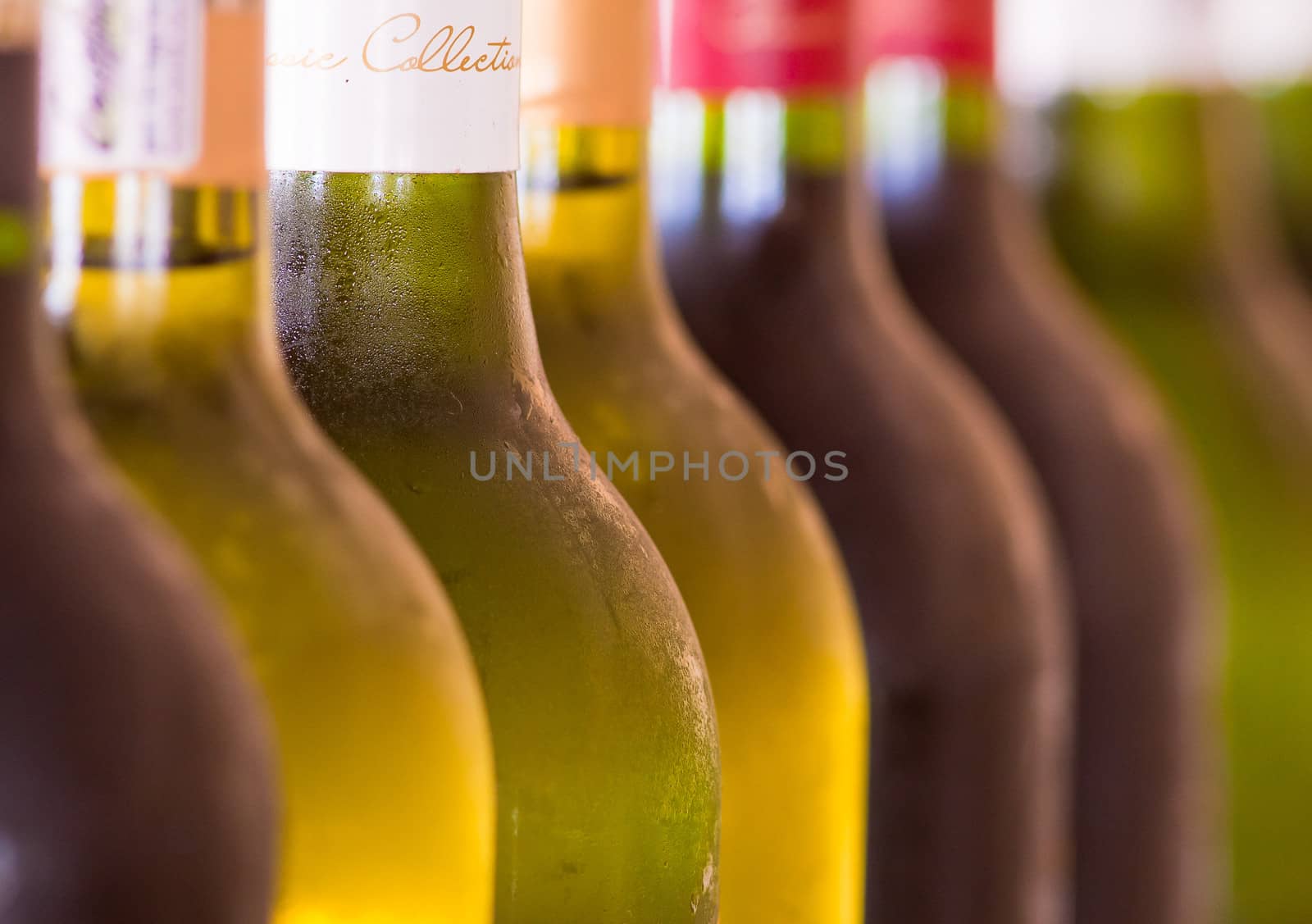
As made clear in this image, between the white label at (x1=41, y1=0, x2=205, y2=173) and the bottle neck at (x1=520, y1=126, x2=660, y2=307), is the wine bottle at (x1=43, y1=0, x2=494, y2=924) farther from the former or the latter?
the bottle neck at (x1=520, y1=126, x2=660, y2=307)

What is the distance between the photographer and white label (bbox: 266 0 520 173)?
29cm

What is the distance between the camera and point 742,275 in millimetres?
451

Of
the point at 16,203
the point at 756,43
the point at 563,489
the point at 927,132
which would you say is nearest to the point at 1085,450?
the point at 927,132

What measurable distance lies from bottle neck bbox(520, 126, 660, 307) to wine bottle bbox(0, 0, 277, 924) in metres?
0.17

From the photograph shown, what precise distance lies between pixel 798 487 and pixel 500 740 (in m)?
0.12

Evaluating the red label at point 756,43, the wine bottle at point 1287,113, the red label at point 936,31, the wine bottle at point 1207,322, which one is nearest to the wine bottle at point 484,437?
the red label at point 756,43

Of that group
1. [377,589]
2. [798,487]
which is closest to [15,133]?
[377,589]

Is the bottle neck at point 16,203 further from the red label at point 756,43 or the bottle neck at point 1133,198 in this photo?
the bottle neck at point 1133,198

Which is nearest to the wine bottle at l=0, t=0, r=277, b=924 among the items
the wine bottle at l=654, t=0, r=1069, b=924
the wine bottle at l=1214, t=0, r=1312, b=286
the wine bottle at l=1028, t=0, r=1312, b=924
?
the wine bottle at l=654, t=0, r=1069, b=924

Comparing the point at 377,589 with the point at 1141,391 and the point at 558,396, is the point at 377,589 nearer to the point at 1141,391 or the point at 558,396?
the point at 558,396

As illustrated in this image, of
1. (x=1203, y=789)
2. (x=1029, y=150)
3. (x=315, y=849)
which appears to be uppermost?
(x=1029, y=150)

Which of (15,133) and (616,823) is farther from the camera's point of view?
(616,823)

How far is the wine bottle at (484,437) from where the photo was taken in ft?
0.96

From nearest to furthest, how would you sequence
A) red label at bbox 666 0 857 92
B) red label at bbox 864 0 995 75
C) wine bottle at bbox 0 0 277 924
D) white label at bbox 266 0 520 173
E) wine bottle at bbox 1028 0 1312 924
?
wine bottle at bbox 0 0 277 924, white label at bbox 266 0 520 173, red label at bbox 666 0 857 92, red label at bbox 864 0 995 75, wine bottle at bbox 1028 0 1312 924
